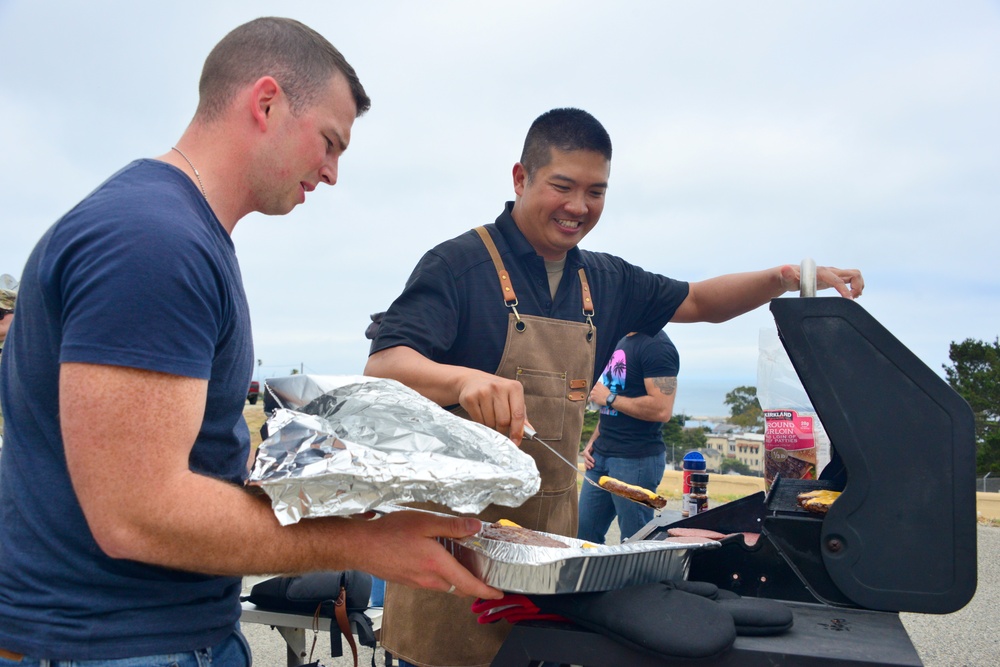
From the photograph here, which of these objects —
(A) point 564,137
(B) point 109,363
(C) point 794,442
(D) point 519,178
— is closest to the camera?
(B) point 109,363

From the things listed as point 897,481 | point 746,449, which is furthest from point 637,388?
point 746,449

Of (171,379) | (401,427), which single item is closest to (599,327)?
(401,427)

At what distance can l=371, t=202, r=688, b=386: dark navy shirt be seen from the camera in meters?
1.95

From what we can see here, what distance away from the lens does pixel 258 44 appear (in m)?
1.31

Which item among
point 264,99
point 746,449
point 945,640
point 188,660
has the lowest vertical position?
point 945,640

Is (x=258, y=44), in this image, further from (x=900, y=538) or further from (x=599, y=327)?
(x=900, y=538)

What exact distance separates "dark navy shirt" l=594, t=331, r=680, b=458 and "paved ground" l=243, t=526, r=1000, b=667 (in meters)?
1.77

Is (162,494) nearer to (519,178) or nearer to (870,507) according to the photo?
(870,507)

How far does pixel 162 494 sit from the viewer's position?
96 centimetres

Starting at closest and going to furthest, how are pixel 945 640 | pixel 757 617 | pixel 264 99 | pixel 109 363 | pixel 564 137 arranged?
pixel 109 363 → pixel 757 617 → pixel 264 99 → pixel 564 137 → pixel 945 640

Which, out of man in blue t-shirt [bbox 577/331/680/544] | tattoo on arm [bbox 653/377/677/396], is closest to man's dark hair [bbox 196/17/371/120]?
man in blue t-shirt [bbox 577/331/680/544]

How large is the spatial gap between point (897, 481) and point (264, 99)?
1.34 metres

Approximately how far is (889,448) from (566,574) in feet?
2.25

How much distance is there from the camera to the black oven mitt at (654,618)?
1029 millimetres
